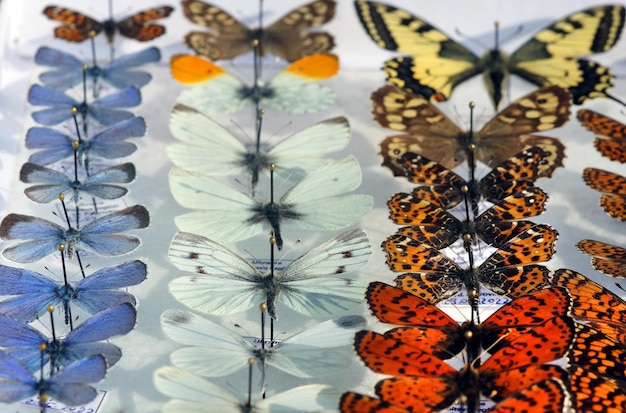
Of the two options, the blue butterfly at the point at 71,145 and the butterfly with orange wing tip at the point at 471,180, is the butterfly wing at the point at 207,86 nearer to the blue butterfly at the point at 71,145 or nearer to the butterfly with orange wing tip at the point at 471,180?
the blue butterfly at the point at 71,145

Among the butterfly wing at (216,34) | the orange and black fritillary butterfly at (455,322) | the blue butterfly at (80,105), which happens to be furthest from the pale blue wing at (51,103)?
the orange and black fritillary butterfly at (455,322)

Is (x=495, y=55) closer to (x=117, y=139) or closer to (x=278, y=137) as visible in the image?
(x=278, y=137)

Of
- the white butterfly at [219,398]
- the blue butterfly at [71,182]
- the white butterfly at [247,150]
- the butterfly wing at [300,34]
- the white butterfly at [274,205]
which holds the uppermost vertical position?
the butterfly wing at [300,34]

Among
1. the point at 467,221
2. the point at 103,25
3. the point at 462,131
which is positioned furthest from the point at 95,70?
the point at 467,221

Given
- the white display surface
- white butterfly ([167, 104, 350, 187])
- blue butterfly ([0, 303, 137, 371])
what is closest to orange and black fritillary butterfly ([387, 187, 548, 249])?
the white display surface

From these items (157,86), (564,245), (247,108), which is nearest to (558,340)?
(564,245)

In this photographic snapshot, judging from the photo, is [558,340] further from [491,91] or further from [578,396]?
[491,91]
